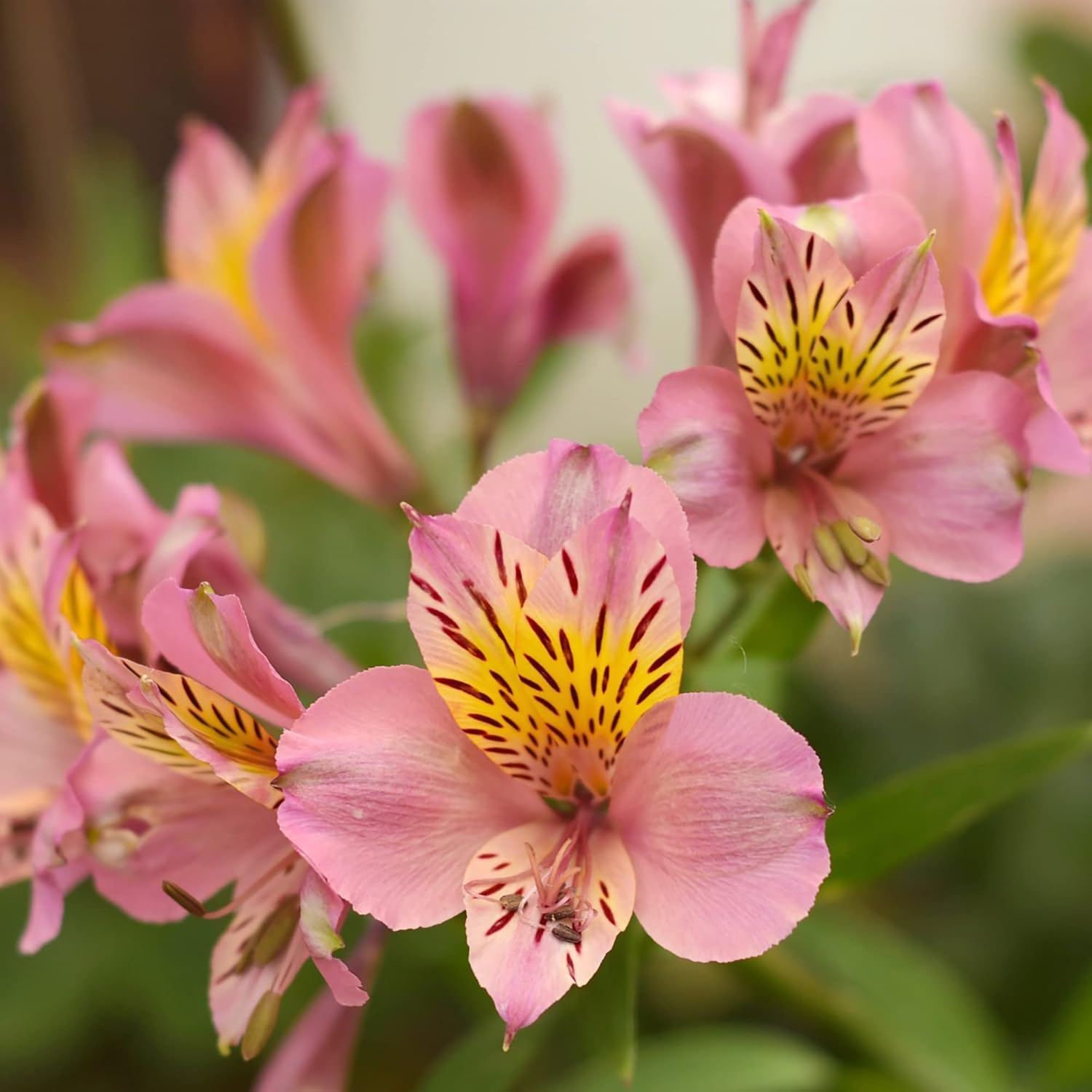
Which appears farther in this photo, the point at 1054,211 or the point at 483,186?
the point at 483,186

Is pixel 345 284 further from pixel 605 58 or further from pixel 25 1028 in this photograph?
pixel 605 58

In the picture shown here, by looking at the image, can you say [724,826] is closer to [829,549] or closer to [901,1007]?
[829,549]

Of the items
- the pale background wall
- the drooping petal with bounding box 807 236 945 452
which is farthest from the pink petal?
the pale background wall

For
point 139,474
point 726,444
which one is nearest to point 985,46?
point 139,474

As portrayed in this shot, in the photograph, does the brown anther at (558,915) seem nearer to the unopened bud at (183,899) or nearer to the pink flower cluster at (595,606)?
the pink flower cluster at (595,606)

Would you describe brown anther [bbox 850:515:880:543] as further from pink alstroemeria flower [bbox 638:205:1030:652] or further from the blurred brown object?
the blurred brown object

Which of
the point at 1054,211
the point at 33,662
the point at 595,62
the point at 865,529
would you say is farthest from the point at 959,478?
the point at 595,62
